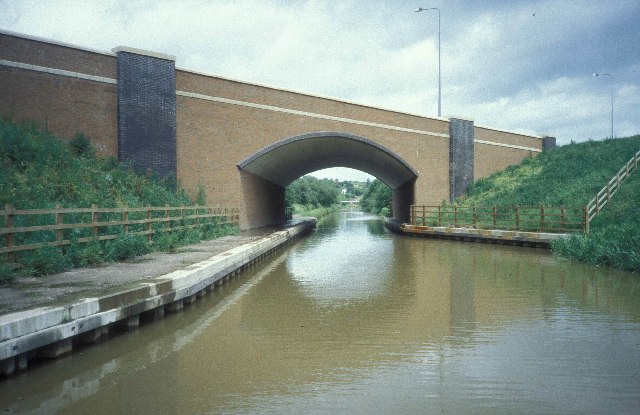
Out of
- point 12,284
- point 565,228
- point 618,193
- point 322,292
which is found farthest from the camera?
point 618,193

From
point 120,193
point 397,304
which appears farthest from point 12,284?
point 120,193

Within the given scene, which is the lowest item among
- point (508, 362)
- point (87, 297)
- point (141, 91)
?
point (508, 362)

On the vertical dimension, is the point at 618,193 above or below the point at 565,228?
above

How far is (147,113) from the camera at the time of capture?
763 inches

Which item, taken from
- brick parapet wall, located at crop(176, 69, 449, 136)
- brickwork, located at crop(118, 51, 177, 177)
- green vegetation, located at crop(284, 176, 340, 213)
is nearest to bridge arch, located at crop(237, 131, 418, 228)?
brick parapet wall, located at crop(176, 69, 449, 136)

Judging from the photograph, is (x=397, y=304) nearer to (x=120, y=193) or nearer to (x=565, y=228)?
(x=120, y=193)

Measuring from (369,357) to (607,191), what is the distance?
1849 cm

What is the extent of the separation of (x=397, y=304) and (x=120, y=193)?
10.0 meters

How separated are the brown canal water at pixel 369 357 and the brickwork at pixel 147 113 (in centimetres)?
1118

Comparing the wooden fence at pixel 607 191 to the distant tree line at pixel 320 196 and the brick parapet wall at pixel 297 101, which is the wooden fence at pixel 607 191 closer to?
the brick parapet wall at pixel 297 101

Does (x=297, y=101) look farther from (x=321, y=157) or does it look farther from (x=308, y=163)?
(x=308, y=163)

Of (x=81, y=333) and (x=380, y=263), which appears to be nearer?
(x=81, y=333)

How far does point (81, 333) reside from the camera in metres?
5.95

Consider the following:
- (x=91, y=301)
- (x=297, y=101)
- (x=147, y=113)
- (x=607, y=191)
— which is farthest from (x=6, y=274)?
(x=607, y=191)
